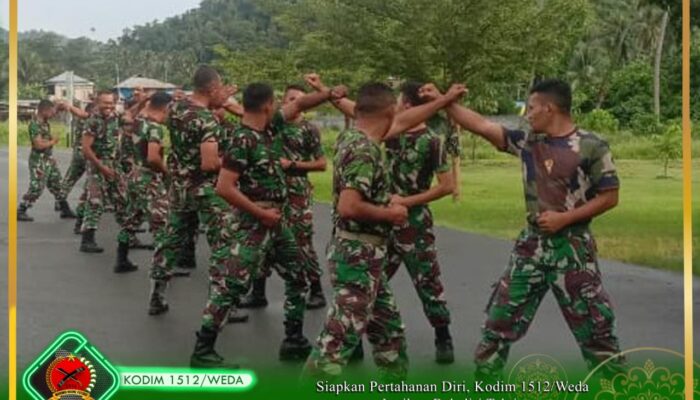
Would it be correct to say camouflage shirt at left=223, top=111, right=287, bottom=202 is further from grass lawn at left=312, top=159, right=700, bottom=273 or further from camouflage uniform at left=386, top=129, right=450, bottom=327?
grass lawn at left=312, top=159, right=700, bottom=273

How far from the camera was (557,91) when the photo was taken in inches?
156

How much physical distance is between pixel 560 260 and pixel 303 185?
209cm

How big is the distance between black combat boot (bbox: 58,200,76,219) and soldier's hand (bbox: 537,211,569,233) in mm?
6072

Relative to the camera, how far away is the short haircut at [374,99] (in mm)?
3812

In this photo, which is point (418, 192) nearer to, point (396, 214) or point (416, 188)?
point (416, 188)

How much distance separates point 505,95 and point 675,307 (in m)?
1.16

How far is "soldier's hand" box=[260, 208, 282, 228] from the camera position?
170 inches

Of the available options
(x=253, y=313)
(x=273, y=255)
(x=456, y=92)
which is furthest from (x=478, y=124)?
(x=253, y=313)

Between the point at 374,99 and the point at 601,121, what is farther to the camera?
the point at 601,121

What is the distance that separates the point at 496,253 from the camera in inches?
218

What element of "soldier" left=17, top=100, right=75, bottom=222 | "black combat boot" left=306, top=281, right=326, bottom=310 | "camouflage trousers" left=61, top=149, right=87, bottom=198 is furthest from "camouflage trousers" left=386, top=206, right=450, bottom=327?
"camouflage trousers" left=61, top=149, right=87, bottom=198

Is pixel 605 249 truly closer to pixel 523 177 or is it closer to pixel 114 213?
pixel 523 177

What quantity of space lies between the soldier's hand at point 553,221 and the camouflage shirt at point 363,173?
612 millimetres

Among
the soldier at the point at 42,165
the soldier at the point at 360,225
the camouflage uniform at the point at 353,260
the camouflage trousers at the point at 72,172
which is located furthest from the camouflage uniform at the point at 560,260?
the camouflage trousers at the point at 72,172
